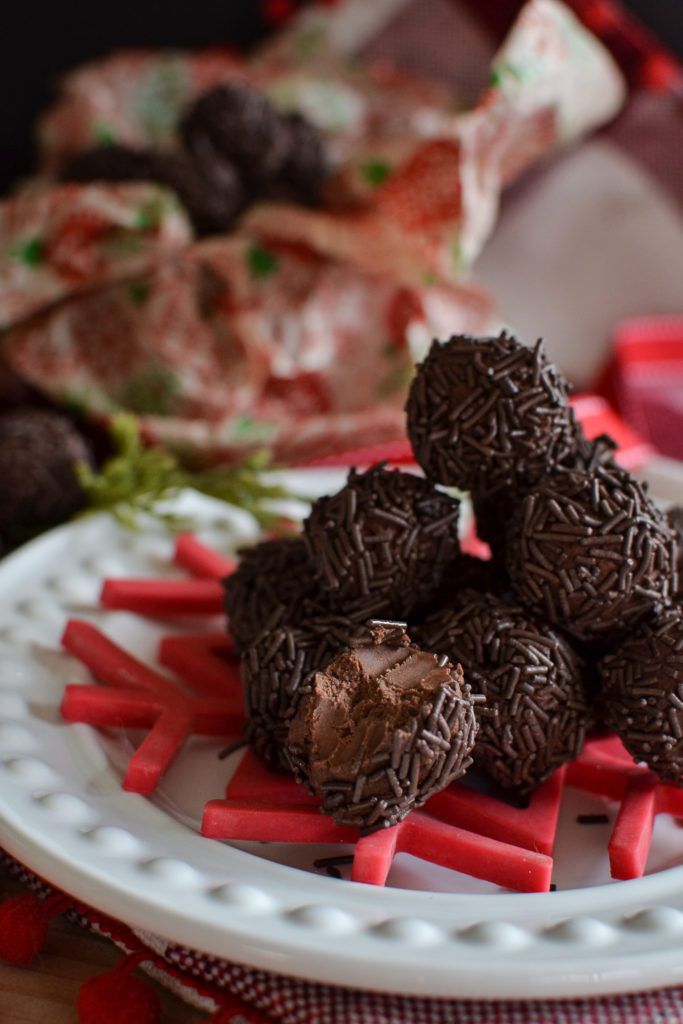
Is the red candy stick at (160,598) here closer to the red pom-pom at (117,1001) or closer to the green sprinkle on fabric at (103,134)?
the red pom-pom at (117,1001)

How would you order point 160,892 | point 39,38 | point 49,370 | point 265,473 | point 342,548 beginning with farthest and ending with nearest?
point 39,38 < point 49,370 < point 265,473 < point 342,548 < point 160,892

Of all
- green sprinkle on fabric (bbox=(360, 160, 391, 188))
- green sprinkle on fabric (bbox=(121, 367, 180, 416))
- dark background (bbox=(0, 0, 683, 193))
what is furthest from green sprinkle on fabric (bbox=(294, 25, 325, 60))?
green sprinkle on fabric (bbox=(121, 367, 180, 416))

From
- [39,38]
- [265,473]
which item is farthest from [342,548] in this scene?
[39,38]

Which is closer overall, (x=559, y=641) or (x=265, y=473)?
(x=559, y=641)

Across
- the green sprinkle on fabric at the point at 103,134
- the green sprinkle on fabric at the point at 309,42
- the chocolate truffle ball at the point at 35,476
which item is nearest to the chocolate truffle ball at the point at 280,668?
the chocolate truffle ball at the point at 35,476

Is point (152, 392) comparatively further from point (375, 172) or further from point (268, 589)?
point (268, 589)

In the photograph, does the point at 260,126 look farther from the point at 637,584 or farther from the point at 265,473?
the point at 637,584
